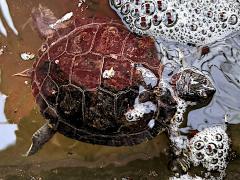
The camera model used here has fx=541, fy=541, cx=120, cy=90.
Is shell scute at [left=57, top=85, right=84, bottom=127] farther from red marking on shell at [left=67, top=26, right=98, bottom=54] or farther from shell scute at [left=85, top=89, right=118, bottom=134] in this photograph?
red marking on shell at [left=67, top=26, right=98, bottom=54]

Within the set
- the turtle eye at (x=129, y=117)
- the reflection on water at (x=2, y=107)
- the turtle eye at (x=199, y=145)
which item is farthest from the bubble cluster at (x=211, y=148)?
the reflection on water at (x=2, y=107)

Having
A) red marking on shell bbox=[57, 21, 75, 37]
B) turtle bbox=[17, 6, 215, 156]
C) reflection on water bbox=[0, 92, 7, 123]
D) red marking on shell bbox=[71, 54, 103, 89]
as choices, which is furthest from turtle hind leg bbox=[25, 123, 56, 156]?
red marking on shell bbox=[57, 21, 75, 37]

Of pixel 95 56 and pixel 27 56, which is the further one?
pixel 27 56

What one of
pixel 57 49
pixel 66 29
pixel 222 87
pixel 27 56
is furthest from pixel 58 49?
pixel 222 87

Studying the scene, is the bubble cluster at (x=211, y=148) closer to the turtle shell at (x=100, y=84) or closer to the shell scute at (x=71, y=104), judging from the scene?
the turtle shell at (x=100, y=84)

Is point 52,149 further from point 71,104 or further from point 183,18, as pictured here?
point 183,18

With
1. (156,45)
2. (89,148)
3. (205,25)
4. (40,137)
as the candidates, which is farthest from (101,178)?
(205,25)

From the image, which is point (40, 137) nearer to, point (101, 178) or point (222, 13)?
point (101, 178)
